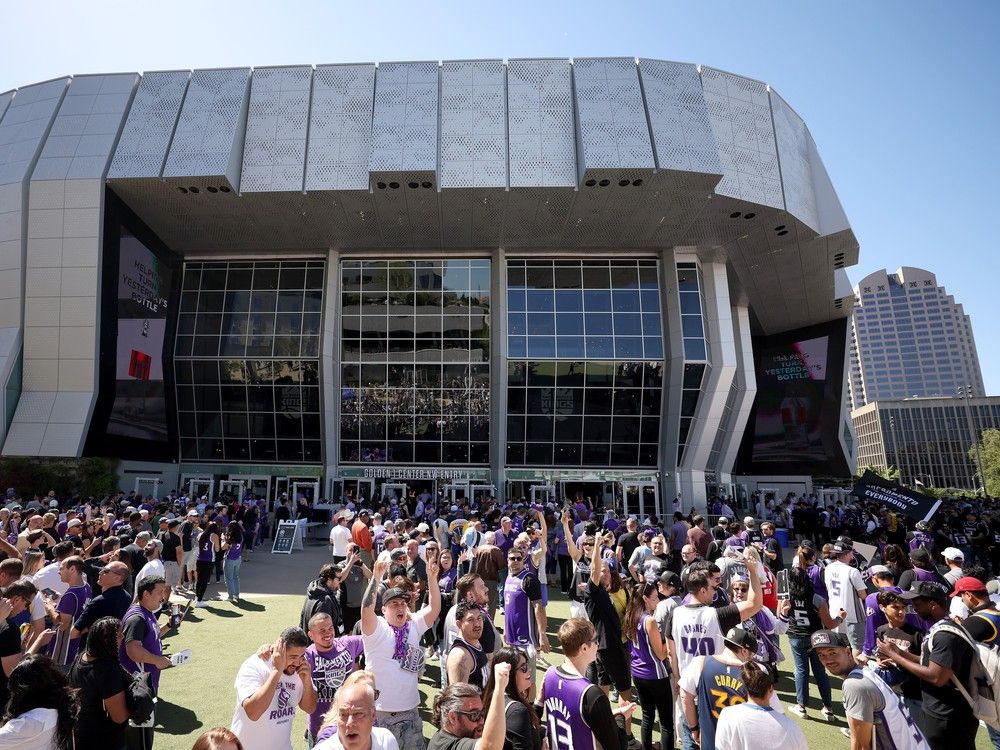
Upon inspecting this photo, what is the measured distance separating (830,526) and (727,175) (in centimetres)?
1539

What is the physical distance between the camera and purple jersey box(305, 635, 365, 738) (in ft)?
13.7

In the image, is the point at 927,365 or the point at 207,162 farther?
the point at 927,365

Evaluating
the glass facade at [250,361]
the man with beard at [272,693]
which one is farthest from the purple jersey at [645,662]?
the glass facade at [250,361]

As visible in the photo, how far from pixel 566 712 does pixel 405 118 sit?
26381 mm

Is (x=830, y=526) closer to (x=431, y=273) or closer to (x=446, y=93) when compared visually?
(x=431, y=273)

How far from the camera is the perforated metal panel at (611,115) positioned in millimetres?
23562

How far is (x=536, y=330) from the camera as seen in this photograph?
30.4 m

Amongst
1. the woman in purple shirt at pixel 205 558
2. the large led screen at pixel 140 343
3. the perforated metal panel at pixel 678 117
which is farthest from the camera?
the large led screen at pixel 140 343

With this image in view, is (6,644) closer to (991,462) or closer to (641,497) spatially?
(641,497)

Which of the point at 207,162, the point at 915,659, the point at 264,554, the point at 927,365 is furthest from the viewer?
the point at 927,365

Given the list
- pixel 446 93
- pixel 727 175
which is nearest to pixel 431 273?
pixel 446 93

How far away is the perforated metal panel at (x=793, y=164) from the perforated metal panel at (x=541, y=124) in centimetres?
999

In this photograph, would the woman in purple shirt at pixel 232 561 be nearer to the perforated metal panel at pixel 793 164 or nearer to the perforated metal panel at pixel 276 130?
the perforated metal panel at pixel 276 130

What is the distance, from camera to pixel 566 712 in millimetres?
3160
